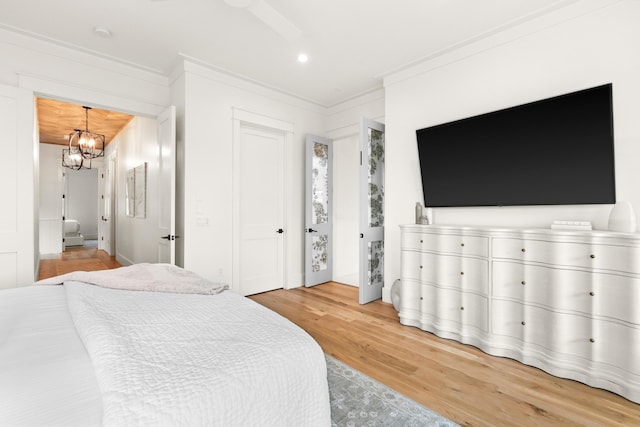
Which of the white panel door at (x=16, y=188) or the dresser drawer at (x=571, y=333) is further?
the white panel door at (x=16, y=188)

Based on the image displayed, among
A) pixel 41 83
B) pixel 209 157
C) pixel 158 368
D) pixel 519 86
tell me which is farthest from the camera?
pixel 209 157

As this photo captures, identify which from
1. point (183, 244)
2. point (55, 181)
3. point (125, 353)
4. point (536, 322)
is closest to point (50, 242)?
point (55, 181)

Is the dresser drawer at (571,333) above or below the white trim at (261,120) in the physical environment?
below

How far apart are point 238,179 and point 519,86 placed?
120 inches

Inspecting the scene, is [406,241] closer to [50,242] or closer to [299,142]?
[299,142]

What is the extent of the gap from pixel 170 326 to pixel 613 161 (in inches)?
116

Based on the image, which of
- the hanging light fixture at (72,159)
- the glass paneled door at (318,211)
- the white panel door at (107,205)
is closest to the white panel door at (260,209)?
the glass paneled door at (318,211)

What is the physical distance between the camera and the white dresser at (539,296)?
1.91 metres

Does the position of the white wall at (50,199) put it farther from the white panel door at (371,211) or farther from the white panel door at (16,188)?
the white panel door at (371,211)

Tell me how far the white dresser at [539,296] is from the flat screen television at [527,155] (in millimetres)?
433

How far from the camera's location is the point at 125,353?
0.97 metres

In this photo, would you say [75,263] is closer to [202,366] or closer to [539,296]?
[202,366]

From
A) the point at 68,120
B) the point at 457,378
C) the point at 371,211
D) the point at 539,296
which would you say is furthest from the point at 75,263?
the point at 539,296

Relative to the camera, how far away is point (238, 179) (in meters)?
3.79
